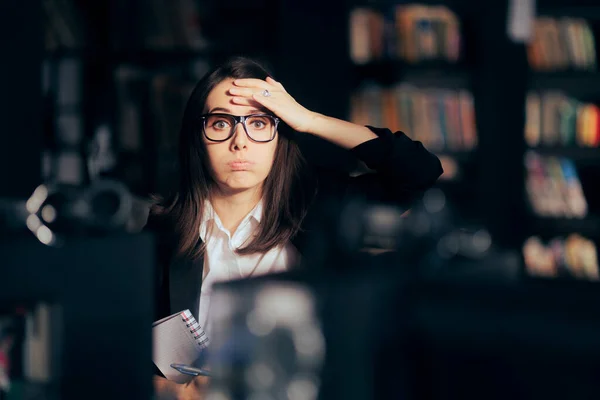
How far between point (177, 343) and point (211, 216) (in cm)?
23

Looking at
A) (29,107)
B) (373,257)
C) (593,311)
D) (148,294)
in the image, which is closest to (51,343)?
(148,294)

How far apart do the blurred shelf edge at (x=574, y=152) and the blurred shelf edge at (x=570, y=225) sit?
29 centimetres

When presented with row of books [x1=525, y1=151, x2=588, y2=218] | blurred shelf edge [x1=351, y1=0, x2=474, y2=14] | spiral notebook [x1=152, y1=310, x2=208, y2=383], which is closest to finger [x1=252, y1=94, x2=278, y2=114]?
spiral notebook [x1=152, y1=310, x2=208, y2=383]

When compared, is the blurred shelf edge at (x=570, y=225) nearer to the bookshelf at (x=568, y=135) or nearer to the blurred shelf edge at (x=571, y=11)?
the bookshelf at (x=568, y=135)

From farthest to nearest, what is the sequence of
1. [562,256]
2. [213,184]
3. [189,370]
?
[562,256] → [213,184] → [189,370]

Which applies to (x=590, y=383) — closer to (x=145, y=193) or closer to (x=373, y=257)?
(x=373, y=257)

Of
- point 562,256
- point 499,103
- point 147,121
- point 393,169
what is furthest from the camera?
point 562,256

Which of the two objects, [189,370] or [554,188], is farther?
[554,188]

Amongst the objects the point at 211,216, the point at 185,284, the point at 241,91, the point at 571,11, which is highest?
the point at 571,11

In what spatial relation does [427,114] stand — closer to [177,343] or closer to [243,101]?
[243,101]

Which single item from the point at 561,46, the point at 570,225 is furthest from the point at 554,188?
the point at 561,46

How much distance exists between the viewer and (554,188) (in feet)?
11.9

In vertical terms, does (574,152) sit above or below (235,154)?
above

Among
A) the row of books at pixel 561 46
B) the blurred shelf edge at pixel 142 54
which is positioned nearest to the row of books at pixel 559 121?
the row of books at pixel 561 46
